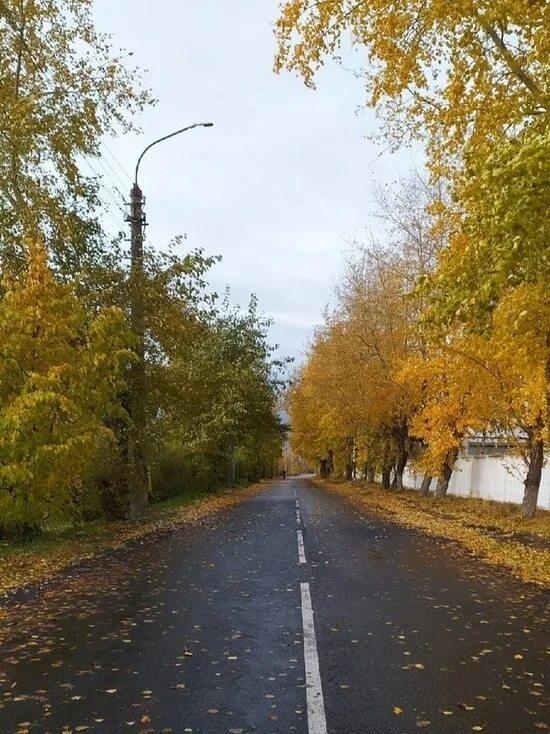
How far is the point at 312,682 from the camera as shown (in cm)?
556

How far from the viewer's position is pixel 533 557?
1315cm

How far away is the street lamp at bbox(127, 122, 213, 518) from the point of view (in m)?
18.3

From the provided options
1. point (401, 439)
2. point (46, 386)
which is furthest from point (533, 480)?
point (46, 386)

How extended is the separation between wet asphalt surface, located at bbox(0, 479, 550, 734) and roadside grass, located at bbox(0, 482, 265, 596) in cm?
73

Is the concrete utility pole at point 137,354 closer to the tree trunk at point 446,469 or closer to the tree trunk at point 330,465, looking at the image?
the tree trunk at point 446,469

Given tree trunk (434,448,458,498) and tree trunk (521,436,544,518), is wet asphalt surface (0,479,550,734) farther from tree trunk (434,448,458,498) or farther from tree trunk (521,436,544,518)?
tree trunk (434,448,458,498)

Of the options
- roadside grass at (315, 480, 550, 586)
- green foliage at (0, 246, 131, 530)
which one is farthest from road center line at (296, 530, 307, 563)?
green foliage at (0, 246, 131, 530)

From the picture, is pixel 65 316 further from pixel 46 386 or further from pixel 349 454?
pixel 349 454

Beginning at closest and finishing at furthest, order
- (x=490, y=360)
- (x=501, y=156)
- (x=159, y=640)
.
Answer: (x=159, y=640), (x=501, y=156), (x=490, y=360)

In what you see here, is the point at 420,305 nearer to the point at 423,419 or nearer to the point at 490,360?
the point at 423,419

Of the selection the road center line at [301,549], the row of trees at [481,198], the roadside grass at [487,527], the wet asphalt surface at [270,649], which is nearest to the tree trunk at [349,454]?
the roadside grass at [487,527]

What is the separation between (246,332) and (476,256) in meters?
33.2

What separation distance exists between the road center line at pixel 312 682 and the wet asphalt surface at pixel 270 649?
62 millimetres

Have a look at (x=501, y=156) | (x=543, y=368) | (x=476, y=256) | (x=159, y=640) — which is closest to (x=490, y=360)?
(x=543, y=368)
